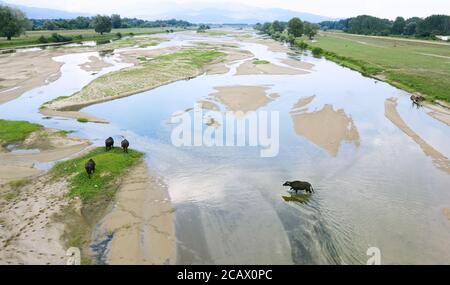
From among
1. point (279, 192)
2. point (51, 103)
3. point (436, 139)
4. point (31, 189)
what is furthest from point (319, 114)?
point (51, 103)

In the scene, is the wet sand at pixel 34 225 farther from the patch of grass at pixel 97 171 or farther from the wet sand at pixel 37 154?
A: the wet sand at pixel 37 154

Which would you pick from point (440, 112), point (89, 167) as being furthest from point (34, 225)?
point (440, 112)

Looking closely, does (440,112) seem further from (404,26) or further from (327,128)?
(404,26)

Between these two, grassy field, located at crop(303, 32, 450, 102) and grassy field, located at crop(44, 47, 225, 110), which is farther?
grassy field, located at crop(303, 32, 450, 102)

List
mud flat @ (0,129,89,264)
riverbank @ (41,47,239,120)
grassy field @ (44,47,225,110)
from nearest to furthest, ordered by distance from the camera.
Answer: mud flat @ (0,129,89,264) < riverbank @ (41,47,239,120) < grassy field @ (44,47,225,110)

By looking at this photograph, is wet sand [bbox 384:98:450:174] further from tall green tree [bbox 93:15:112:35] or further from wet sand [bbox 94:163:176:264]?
tall green tree [bbox 93:15:112:35]

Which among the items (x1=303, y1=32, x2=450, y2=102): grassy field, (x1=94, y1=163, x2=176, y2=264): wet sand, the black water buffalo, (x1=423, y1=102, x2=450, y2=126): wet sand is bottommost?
(x1=94, y1=163, x2=176, y2=264): wet sand

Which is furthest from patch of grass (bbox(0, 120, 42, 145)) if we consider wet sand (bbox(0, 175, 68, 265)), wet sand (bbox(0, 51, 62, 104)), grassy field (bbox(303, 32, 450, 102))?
grassy field (bbox(303, 32, 450, 102))
